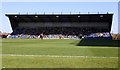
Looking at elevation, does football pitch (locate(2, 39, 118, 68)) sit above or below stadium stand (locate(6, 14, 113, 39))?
above

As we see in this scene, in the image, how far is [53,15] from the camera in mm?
95812

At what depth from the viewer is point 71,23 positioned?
335 ft

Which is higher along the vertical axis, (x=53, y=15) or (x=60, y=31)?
(x=53, y=15)

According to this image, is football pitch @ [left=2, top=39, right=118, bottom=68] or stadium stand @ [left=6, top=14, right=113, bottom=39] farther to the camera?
stadium stand @ [left=6, top=14, right=113, bottom=39]

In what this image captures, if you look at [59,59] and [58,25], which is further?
[58,25]

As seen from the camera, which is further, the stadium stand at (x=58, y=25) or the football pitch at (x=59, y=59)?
the stadium stand at (x=58, y=25)

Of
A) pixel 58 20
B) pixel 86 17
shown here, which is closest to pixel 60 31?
pixel 58 20

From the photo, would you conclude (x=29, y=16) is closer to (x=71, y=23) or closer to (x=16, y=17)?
(x=16, y=17)

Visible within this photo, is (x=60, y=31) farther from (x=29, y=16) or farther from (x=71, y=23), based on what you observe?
(x=29, y=16)

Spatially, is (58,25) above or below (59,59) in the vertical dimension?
below

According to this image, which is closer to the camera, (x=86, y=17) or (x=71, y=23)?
(x=86, y=17)

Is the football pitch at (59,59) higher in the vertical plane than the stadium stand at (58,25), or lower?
higher

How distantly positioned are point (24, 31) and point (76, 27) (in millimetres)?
20169

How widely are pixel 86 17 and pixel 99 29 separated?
7.60 metres
